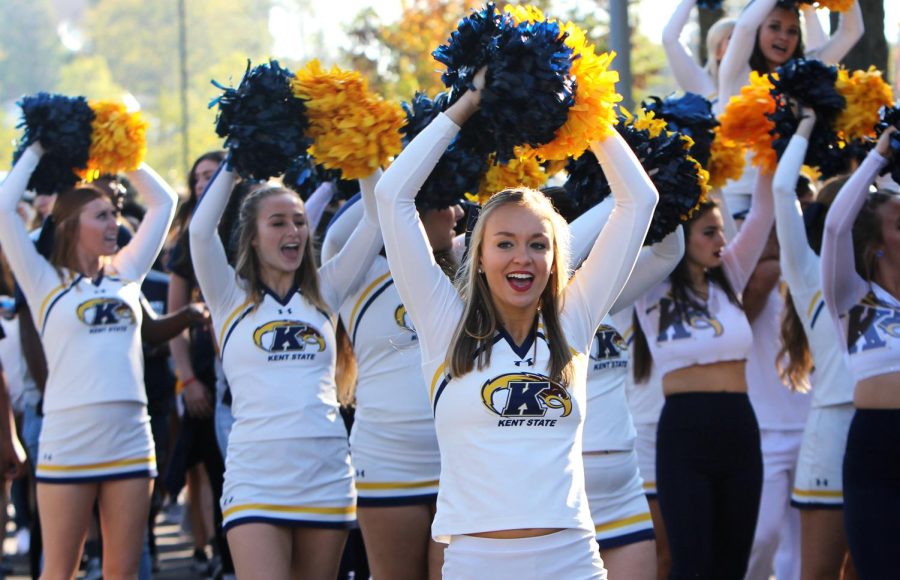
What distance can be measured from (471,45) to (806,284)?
2297 mm

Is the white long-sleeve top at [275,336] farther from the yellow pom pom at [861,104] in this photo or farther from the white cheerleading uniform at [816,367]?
the yellow pom pom at [861,104]

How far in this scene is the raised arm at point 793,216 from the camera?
5.83 metres

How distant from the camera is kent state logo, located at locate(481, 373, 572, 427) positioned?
414cm

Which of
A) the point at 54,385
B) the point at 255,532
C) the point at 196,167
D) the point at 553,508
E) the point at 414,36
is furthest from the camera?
the point at 414,36

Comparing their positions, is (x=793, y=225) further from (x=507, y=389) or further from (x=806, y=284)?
(x=507, y=389)

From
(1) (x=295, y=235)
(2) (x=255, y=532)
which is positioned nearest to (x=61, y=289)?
(1) (x=295, y=235)

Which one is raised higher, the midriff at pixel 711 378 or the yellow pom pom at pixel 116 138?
the yellow pom pom at pixel 116 138

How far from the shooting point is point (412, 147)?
4352 mm

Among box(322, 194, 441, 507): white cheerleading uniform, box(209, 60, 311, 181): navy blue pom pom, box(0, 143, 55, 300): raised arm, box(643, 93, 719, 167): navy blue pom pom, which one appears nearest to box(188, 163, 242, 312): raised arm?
box(209, 60, 311, 181): navy blue pom pom

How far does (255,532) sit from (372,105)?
5.29ft

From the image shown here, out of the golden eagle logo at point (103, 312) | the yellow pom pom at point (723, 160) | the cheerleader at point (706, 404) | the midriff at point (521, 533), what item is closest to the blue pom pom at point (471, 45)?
the midriff at point (521, 533)

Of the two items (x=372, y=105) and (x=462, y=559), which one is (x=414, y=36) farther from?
(x=462, y=559)

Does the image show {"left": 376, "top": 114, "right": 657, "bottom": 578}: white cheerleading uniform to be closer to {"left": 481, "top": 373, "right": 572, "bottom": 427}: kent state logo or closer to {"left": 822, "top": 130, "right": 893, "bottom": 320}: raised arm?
{"left": 481, "top": 373, "right": 572, "bottom": 427}: kent state logo

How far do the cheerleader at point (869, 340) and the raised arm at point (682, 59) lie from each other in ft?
7.03
